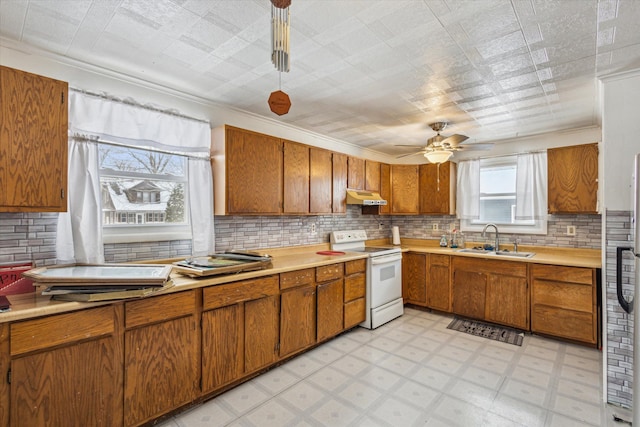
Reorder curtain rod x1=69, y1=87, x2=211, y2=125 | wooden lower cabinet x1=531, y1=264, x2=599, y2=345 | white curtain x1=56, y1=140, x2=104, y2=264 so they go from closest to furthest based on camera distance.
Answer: white curtain x1=56, y1=140, x2=104, y2=264
curtain rod x1=69, y1=87, x2=211, y2=125
wooden lower cabinet x1=531, y1=264, x2=599, y2=345

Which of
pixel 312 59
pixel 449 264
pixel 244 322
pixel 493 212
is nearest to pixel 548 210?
pixel 493 212

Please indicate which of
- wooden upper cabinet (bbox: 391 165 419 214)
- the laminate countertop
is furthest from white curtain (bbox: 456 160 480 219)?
wooden upper cabinet (bbox: 391 165 419 214)

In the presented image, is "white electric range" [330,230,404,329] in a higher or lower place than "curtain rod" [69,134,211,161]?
lower

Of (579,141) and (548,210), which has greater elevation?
(579,141)

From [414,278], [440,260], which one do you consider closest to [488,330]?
[440,260]

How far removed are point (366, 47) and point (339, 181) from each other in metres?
2.07

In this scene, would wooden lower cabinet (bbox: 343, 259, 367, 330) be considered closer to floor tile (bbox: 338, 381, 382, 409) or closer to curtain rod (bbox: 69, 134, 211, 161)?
floor tile (bbox: 338, 381, 382, 409)

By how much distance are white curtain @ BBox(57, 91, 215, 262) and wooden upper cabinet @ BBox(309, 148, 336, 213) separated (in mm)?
1156

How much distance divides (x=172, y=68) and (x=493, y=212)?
4189mm

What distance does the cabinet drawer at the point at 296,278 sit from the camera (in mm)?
2747

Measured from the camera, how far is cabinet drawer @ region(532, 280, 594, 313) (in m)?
3.10

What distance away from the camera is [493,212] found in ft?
14.2

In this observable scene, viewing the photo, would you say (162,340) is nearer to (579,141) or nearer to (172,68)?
(172,68)

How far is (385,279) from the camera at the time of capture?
12.7 feet
